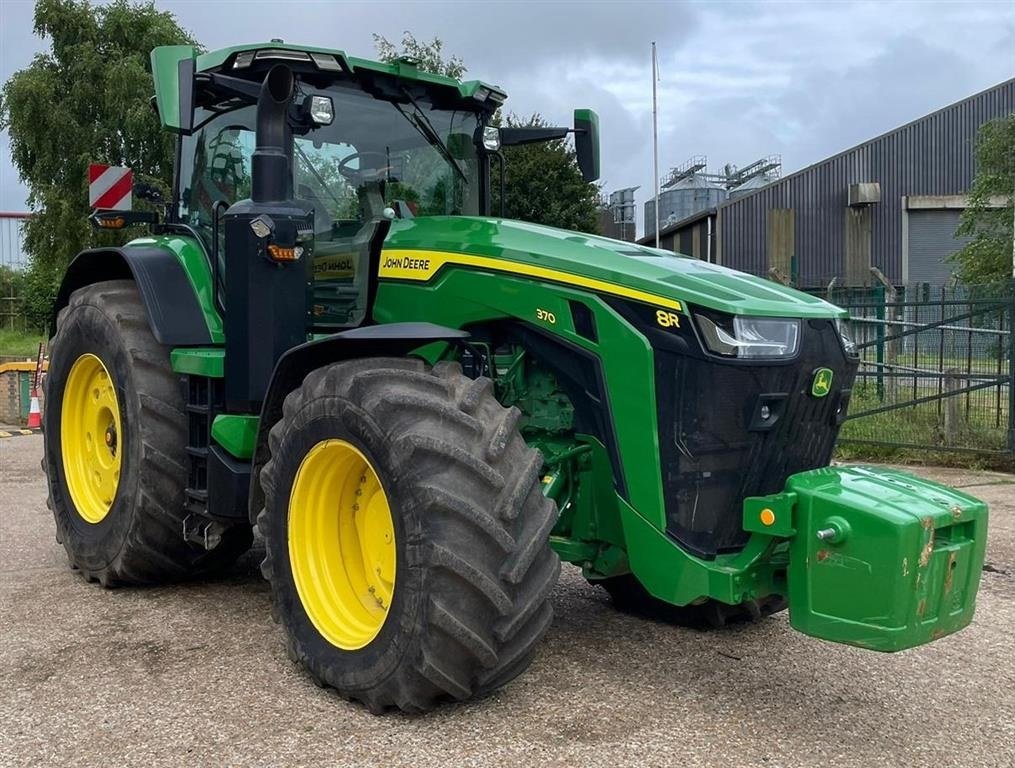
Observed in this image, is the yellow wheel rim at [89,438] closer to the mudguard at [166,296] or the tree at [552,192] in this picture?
the mudguard at [166,296]

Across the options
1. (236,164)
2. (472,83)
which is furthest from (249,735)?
(472,83)

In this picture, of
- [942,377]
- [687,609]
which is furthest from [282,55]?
[942,377]

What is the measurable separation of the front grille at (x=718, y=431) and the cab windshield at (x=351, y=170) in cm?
157

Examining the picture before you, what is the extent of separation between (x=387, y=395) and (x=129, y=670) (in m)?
1.58

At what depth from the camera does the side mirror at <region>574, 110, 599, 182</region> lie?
16.3 feet

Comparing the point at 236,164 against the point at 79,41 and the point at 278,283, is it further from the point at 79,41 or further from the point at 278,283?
the point at 79,41

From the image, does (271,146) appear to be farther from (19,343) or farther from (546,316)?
(19,343)

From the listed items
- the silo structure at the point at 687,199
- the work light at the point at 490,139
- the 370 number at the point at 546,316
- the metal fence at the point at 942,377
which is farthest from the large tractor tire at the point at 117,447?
the silo structure at the point at 687,199

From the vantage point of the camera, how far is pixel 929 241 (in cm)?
3216

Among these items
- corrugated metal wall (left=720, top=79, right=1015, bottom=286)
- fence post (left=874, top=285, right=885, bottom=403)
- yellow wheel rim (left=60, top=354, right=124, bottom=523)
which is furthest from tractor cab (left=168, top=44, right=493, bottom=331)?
corrugated metal wall (left=720, top=79, right=1015, bottom=286)

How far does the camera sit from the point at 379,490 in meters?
3.63

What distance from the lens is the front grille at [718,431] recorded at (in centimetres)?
334

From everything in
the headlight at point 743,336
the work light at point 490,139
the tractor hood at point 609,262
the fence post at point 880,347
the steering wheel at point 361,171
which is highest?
the work light at point 490,139

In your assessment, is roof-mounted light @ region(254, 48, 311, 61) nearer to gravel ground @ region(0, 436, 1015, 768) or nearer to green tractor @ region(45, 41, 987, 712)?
green tractor @ region(45, 41, 987, 712)
